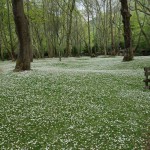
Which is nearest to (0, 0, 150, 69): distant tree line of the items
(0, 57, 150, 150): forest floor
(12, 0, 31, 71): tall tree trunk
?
(12, 0, 31, 71): tall tree trunk

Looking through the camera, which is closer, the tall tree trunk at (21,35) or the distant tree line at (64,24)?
the tall tree trunk at (21,35)

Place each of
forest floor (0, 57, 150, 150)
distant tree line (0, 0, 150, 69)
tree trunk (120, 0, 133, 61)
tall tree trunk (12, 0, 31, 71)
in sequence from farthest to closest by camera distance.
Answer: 1. distant tree line (0, 0, 150, 69)
2. tree trunk (120, 0, 133, 61)
3. tall tree trunk (12, 0, 31, 71)
4. forest floor (0, 57, 150, 150)

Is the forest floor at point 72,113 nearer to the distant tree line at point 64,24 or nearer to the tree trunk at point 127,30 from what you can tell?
the tree trunk at point 127,30

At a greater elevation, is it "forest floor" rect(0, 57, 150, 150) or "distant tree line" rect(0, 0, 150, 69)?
"distant tree line" rect(0, 0, 150, 69)

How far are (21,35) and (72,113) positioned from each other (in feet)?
49.0

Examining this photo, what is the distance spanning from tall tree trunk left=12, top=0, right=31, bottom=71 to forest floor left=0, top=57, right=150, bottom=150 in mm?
4643

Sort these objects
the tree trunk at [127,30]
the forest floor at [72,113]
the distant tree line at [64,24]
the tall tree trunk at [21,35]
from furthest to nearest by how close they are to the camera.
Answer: the distant tree line at [64,24]
the tree trunk at [127,30]
the tall tree trunk at [21,35]
the forest floor at [72,113]

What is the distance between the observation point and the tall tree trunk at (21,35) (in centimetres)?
2655

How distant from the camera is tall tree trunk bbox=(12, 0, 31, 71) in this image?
26547 millimetres

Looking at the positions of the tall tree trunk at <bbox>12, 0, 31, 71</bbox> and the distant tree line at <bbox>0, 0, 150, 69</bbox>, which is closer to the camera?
the tall tree trunk at <bbox>12, 0, 31, 71</bbox>

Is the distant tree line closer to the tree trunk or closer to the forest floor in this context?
the tree trunk

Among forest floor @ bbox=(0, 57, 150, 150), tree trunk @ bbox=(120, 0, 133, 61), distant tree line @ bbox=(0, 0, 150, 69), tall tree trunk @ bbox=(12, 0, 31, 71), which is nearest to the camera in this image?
forest floor @ bbox=(0, 57, 150, 150)

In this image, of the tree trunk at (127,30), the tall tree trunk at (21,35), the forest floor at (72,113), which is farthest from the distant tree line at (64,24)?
the forest floor at (72,113)

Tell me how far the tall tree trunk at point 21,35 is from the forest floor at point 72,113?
4.64 metres
